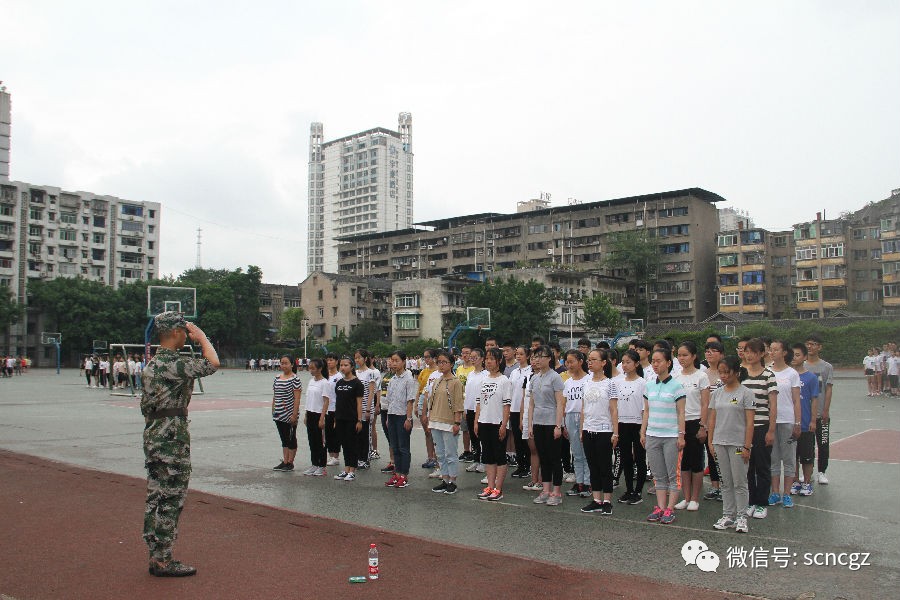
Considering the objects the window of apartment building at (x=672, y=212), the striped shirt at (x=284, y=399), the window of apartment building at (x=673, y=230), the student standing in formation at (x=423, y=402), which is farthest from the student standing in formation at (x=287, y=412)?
the window of apartment building at (x=672, y=212)

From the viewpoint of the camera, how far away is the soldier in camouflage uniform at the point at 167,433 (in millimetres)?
5457

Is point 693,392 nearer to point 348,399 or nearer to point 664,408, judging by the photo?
point 664,408

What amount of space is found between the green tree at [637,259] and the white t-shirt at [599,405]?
7610 centimetres

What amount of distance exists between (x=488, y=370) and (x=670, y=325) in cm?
6680

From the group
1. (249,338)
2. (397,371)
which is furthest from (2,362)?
(397,371)

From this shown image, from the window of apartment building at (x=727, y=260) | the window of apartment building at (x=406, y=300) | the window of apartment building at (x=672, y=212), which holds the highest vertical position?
the window of apartment building at (x=672, y=212)

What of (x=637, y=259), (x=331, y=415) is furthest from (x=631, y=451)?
(x=637, y=259)

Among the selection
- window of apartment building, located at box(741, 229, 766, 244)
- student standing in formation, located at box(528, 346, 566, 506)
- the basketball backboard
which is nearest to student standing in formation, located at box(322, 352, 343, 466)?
student standing in formation, located at box(528, 346, 566, 506)

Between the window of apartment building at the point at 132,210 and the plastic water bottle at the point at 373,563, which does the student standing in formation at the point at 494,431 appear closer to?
the plastic water bottle at the point at 373,563

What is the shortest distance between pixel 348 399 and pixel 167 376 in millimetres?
4836

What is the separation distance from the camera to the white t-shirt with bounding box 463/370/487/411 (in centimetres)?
975

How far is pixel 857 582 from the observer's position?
538cm

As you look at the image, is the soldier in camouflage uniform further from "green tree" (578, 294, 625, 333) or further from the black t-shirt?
"green tree" (578, 294, 625, 333)

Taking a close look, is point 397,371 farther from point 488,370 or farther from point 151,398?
point 151,398
